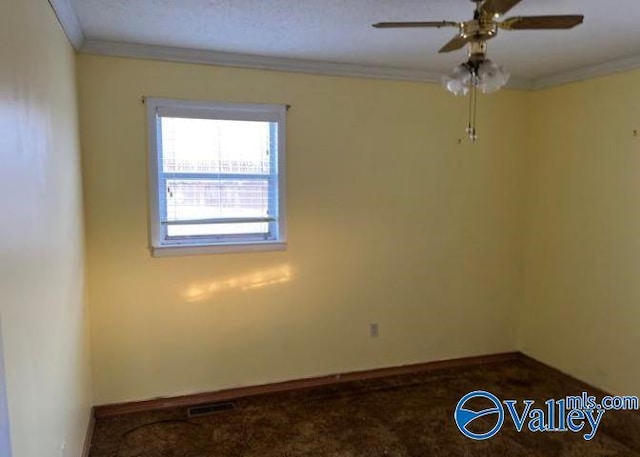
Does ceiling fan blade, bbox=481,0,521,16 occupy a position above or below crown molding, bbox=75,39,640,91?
below

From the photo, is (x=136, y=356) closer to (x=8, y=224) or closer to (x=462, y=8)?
(x=8, y=224)

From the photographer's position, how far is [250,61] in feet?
9.70

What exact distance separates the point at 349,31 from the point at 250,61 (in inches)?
31.6

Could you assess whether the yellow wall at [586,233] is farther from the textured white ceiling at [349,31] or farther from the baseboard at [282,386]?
the baseboard at [282,386]

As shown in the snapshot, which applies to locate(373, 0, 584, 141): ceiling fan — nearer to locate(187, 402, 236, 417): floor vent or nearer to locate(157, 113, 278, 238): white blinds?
locate(157, 113, 278, 238): white blinds

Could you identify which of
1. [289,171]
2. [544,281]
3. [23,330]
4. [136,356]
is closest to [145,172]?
[289,171]

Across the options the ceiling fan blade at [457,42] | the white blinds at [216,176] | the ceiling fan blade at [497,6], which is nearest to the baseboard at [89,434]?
the white blinds at [216,176]

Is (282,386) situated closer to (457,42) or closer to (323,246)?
(323,246)

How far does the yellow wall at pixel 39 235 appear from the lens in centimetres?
125

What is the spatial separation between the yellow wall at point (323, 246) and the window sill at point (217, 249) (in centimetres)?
5

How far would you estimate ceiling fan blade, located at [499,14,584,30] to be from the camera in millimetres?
1673

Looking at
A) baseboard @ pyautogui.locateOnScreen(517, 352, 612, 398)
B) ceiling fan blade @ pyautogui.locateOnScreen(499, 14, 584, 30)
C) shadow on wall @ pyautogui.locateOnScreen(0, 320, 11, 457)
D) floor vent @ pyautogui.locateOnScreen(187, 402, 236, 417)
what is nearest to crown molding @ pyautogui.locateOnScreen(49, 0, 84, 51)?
shadow on wall @ pyautogui.locateOnScreen(0, 320, 11, 457)

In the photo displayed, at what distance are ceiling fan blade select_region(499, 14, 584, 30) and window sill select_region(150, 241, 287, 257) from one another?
198 centimetres

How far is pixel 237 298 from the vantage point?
315cm
